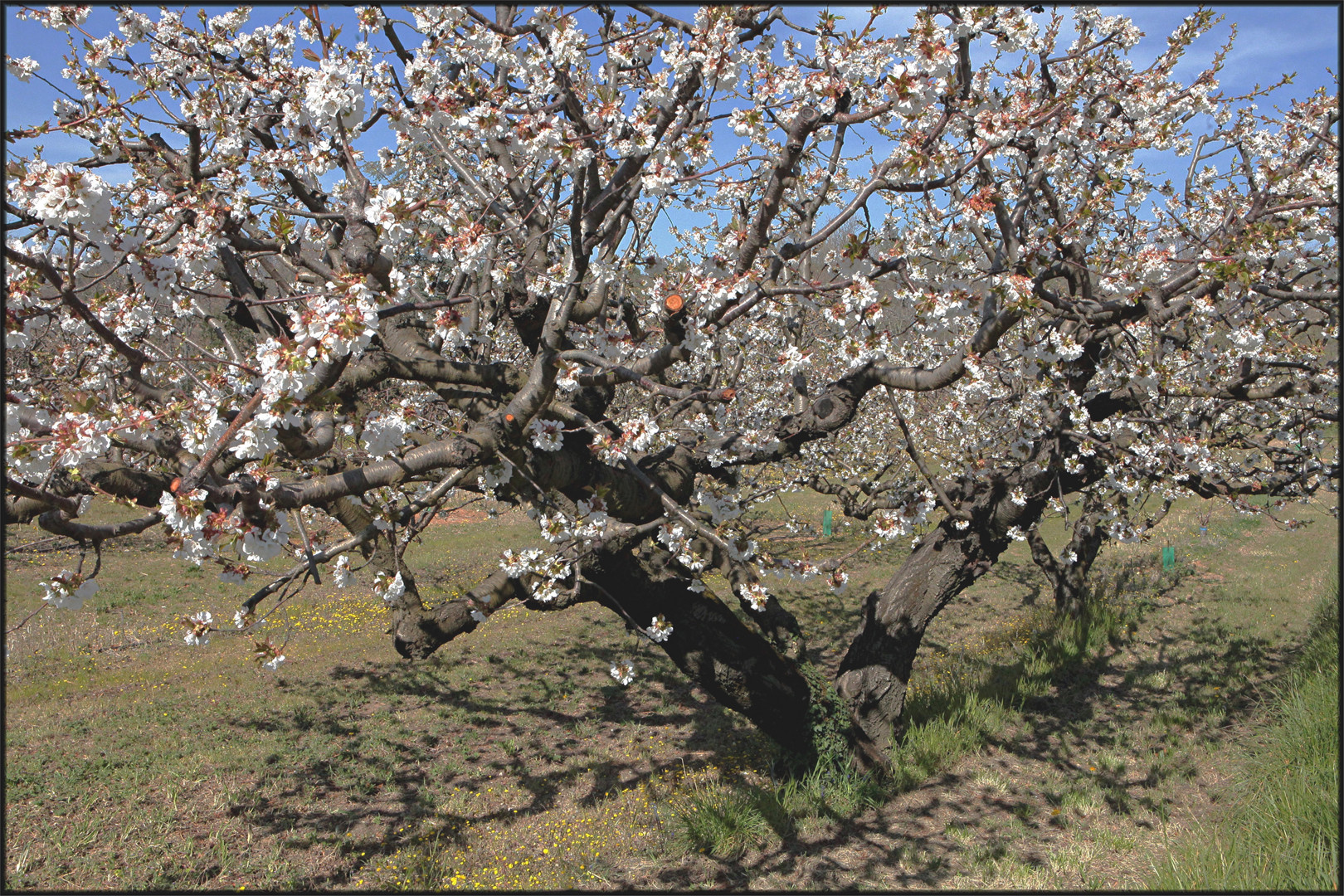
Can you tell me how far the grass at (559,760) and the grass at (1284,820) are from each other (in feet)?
1.81

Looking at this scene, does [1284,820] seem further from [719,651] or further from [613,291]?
[613,291]

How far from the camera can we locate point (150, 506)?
3100 mm

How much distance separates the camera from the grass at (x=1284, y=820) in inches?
142

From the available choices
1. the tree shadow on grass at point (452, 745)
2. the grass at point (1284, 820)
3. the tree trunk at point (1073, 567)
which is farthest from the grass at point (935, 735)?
the grass at point (1284, 820)

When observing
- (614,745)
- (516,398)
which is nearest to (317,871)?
(614,745)

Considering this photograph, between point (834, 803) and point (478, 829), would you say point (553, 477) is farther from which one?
point (834, 803)

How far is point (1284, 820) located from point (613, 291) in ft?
17.2

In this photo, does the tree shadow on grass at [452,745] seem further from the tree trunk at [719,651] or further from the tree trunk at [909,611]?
the tree trunk at [909,611]

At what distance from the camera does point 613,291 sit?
17.9 feet

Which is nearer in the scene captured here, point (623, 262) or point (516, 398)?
point (516, 398)

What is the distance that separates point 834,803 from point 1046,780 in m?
1.84

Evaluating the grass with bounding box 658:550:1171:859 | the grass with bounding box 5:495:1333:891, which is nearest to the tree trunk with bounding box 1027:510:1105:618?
the grass with bounding box 658:550:1171:859

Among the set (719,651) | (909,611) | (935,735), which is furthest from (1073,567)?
(719,651)

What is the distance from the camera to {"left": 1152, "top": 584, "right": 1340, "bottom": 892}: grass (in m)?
3.60
